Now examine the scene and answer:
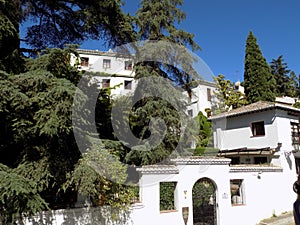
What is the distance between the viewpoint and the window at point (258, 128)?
19484 millimetres

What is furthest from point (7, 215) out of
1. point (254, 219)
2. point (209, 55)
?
point (209, 55)

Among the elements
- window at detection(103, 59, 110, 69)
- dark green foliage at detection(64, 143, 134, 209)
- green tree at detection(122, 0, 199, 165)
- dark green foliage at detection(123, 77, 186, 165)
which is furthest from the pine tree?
dark green foliage at detection(64, 143, 134, 209)

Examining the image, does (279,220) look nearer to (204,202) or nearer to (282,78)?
(204,202)

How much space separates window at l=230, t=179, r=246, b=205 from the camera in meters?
13.9

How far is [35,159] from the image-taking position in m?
9.29

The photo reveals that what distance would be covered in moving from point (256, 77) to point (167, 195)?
24440 mm

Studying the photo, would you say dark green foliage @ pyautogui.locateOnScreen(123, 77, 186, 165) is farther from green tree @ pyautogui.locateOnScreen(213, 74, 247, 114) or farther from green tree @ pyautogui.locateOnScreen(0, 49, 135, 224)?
green tree @ pyautogui.locateOnScreen(213, 74, 247, 114)

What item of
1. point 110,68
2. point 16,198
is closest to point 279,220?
point 16,198

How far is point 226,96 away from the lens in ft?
112

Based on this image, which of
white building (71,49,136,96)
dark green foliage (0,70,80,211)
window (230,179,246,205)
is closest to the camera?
dark green foliage (0,70,80,211)

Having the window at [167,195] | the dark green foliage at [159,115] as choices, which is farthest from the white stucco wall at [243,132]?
the window at [167,195]

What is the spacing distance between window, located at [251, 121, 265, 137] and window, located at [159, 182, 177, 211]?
998 cm

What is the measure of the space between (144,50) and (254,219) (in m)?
10.6

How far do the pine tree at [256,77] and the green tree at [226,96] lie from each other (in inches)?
41.4
